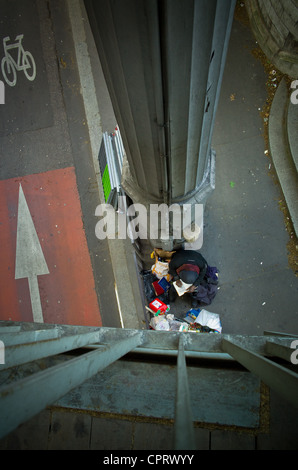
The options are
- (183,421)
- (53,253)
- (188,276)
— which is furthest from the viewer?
(53,253)

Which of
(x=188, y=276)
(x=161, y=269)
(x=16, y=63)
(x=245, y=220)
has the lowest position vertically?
(x=188, y=276)

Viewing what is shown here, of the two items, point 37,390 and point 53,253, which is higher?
point 53,253

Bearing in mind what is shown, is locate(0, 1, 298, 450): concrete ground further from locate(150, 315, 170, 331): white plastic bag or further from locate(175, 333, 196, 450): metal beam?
locate(175, 333, 196, 450): metal beam

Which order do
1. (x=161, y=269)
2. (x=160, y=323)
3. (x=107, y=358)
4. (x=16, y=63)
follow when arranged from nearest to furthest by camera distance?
1. (x=107, y=358)
2. (x=160, y=323)
3. (x=161, y=269)
4. (x=16, y=63)

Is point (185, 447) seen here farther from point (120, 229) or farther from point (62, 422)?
point (120, 229)

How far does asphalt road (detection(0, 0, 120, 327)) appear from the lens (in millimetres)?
6551

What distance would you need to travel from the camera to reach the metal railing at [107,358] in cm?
117

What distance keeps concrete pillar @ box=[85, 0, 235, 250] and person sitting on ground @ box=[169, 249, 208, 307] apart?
8.88 ft

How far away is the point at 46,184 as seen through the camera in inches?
280

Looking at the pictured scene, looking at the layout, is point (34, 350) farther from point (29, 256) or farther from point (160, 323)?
point (29, 256)

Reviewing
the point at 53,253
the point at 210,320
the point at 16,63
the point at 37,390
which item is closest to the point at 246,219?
the point at 210,320

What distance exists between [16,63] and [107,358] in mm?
8449

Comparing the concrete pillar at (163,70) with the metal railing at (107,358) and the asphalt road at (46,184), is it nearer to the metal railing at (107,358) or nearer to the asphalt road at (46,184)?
the metal railing at (107,358)
